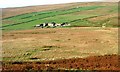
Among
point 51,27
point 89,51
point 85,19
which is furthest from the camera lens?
point 85,19

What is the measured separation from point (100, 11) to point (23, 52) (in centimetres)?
7609

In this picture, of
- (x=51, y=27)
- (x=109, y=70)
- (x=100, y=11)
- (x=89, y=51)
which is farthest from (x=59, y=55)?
(x=100, y=11)

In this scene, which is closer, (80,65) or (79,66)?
(79,66)

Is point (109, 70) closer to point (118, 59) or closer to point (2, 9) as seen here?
point (118, 59)

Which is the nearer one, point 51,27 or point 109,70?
point 109,70

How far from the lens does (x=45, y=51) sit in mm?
46312

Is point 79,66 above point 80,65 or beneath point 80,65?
above

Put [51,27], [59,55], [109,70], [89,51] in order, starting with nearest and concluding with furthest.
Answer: [109,70]
[59,55]
[89,51]
[51,27]

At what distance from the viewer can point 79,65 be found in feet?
104

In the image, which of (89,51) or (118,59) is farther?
(89,51)

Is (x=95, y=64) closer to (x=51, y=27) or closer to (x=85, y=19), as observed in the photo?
(x=51, y=27)

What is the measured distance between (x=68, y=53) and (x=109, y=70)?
54.3 feet

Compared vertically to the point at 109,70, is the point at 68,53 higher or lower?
lower

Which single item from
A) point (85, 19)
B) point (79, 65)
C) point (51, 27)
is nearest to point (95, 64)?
point (79, 65)
